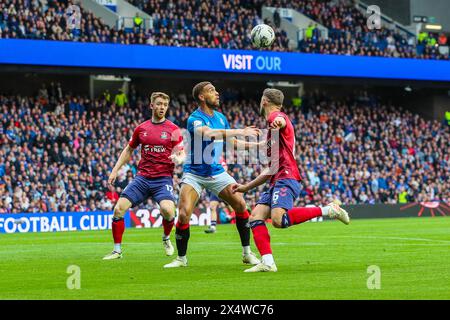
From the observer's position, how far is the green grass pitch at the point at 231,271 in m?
10.3

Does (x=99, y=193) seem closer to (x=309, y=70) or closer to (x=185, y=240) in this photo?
(x=309, y=70)

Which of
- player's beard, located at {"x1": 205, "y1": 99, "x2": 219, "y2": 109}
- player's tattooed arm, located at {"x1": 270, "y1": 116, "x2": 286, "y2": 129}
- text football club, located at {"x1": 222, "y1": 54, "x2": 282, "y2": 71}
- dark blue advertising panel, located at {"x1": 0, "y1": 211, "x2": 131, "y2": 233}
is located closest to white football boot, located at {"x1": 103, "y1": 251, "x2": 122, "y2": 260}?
player's beard, located at {"x1": 205, "y1": 99, "x2": 219, "y2": 109}

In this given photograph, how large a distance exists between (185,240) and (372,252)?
4.39 m

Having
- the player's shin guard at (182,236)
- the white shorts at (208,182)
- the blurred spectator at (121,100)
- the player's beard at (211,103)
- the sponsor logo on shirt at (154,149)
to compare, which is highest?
the blurred spectator at (121,100)

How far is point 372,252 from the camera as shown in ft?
55.9

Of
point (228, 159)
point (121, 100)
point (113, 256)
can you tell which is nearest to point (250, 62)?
point (121, 100)

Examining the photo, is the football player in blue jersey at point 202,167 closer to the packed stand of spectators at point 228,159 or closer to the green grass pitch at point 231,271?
the green grass pitch at point 231,271

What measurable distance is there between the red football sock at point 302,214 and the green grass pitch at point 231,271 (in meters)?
0.72

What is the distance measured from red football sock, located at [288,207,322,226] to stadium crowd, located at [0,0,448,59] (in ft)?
91.1

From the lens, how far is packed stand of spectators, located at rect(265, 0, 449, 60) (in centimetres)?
4691

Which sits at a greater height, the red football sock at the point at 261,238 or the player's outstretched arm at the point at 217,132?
the player's outstretched arm at the point at 217,132

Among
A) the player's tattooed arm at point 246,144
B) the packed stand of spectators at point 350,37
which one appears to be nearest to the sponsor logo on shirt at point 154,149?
the player's tattooed arm at point 246,144

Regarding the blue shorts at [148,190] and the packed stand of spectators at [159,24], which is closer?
the blue shorts at [148,190]
